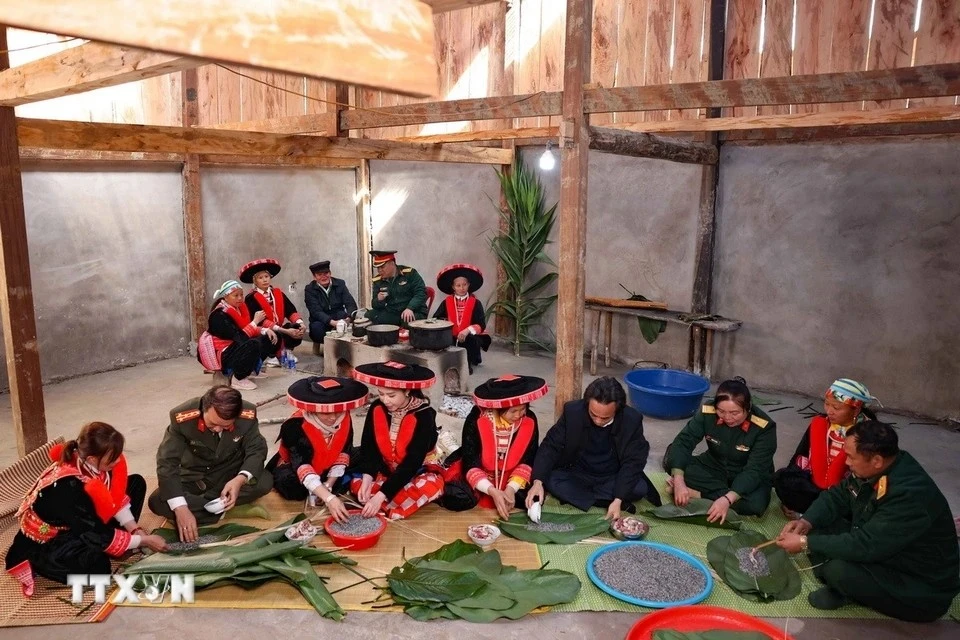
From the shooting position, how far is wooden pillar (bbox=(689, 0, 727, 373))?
7.25 metres

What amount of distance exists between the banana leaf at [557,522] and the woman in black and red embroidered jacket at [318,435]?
41.1 inches

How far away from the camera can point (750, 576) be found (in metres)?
3.72

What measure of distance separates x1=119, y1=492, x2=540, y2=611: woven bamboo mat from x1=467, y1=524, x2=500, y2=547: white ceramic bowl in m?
0.06

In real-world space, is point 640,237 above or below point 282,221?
below

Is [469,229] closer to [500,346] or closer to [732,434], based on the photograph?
[500,346]

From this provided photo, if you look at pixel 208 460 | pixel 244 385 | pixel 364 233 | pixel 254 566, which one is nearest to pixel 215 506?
pixel 208 460

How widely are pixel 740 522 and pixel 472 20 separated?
6.76 meters

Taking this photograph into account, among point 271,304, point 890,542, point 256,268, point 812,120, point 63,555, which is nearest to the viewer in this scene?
point 890,542

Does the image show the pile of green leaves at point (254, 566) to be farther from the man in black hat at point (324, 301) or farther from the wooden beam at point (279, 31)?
the man in black hat at point (324, 301)

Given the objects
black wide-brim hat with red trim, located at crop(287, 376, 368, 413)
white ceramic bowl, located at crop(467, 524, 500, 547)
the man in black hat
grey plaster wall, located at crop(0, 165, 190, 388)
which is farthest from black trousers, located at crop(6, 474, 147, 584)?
the man in black hat

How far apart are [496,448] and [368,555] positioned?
100 cm

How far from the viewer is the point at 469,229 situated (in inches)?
376

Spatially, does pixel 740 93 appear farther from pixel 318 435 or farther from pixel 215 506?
pixel 215 506

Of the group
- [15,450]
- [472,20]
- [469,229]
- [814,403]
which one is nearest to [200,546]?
[15,450]
